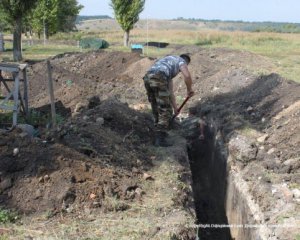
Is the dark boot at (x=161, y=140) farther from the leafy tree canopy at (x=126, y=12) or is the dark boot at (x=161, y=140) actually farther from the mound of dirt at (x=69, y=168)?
the leafy tree canopy at (x=126, y=12)

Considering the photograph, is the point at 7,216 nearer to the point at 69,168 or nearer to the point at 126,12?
the point at 69,168

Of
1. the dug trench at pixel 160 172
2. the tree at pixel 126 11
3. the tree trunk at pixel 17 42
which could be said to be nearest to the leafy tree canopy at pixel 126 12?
the tree at pixel 126 11

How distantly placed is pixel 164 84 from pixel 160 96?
227 mm

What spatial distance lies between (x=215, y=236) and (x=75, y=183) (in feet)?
9.48

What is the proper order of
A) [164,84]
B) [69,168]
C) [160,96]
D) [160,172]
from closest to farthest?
[69,168] < [160,172] < [164,84] < [160,96]

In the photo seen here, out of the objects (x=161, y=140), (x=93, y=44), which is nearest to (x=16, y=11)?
(x=93, y=44)

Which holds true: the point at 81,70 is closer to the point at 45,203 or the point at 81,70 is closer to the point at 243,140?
the point at 243,140

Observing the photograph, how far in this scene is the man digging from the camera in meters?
8.11

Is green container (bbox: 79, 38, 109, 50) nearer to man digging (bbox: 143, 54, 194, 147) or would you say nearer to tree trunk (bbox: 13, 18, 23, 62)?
tree trunk (bbox: 13, 18, 23, 62)

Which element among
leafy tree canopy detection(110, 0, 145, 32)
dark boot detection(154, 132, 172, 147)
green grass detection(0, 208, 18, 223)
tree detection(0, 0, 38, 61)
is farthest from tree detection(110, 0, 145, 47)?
green grass detection(0, 208, 18, 223)

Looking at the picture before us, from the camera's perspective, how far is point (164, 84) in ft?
26.7

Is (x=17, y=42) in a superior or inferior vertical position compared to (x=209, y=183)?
superior

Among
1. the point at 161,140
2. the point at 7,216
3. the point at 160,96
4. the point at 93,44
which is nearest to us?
the point at 7,216

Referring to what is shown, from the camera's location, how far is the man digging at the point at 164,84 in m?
8.11
